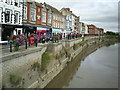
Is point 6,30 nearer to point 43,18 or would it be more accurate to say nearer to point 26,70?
point 26,70

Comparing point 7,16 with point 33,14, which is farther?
point 33,14

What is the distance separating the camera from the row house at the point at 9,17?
1984cm

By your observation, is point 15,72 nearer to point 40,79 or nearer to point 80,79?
point 40,79

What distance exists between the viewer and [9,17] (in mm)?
21234

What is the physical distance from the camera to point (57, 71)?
15883 millimetres

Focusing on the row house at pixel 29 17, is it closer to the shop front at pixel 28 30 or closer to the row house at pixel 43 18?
the shop front at pixel 28 30

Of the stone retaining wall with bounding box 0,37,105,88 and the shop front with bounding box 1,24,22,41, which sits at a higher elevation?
the shop front with bounding box 1,24,22,41

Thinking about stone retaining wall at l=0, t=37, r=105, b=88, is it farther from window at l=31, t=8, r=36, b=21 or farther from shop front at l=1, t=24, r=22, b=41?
window at l=31, t=8, r=36, b=21

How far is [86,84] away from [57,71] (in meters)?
3.12

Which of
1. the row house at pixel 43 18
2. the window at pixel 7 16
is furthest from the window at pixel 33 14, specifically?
the window at pixel 7 16

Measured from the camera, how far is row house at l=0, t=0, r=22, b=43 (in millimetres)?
19844

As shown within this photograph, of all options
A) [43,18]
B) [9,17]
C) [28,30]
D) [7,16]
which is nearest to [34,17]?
[43,18]

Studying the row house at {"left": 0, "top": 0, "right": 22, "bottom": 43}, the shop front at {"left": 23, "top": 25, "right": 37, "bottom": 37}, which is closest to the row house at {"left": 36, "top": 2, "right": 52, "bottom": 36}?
the shop front at {"left": 23, "top": 25, "right": 37, "bottom": 37}

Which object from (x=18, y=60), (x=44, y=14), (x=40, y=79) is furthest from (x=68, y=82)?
(x=44, y=14)
